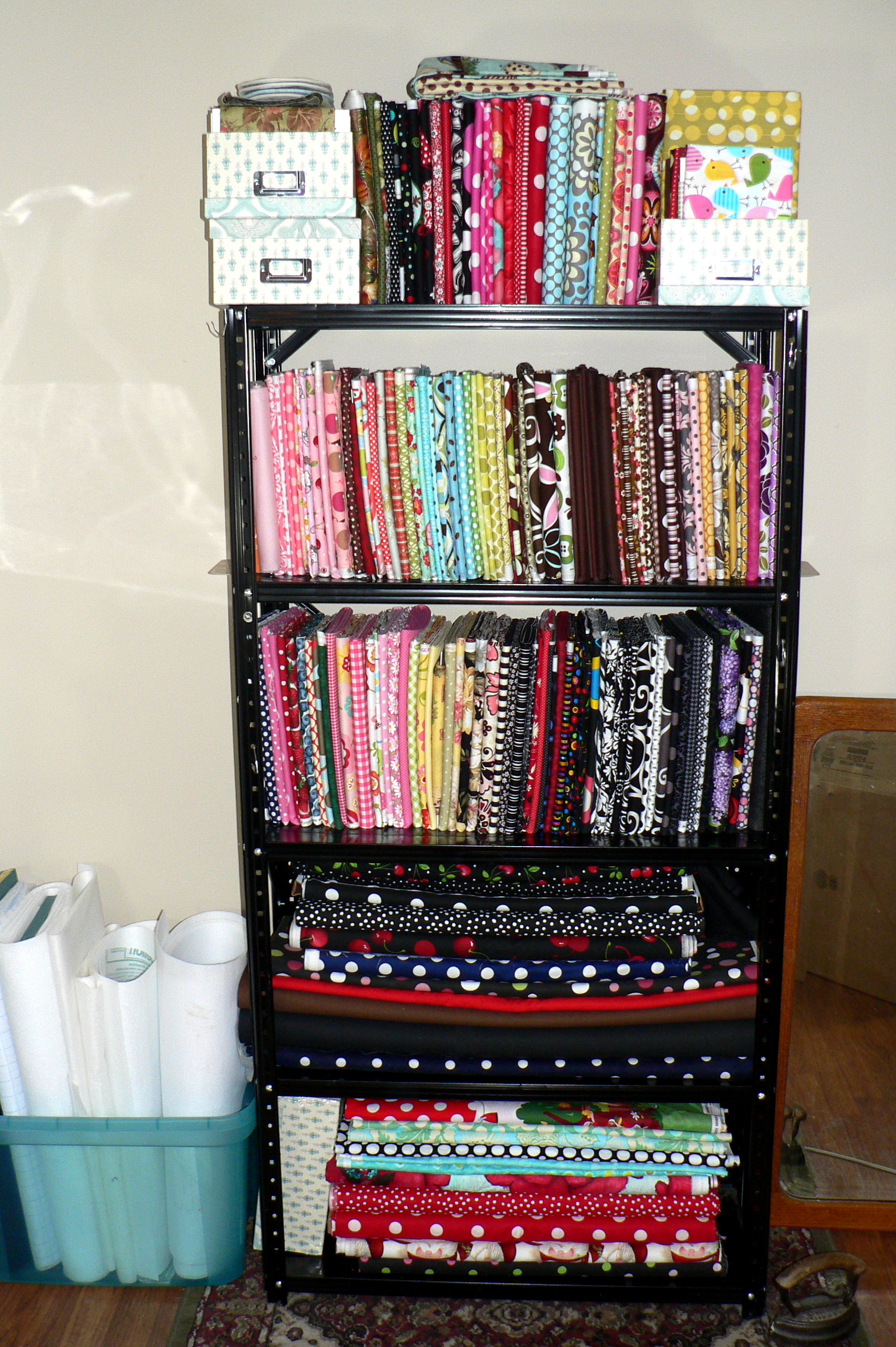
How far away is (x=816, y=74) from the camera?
6.04ft

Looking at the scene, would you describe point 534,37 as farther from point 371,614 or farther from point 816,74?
point 371,614

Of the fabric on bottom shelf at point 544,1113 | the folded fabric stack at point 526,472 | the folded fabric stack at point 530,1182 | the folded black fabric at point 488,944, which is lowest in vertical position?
the folded fabric stack at point 530,1182

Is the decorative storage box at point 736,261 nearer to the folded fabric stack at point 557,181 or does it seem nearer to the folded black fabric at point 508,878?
the folded fabric stack at point 557,181

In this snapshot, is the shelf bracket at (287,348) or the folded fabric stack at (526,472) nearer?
the folded fabric stack at (526,472)

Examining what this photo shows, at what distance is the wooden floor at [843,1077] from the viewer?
2016mm

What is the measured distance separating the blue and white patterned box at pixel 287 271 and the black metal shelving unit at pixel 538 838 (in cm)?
2

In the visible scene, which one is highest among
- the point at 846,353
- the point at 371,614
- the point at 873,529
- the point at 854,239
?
the point at 854,239

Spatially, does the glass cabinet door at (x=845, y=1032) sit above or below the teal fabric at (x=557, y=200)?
below

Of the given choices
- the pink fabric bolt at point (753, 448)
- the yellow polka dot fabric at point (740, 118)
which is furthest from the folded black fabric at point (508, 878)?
the yellow polka dot fabric at point (740, 118)

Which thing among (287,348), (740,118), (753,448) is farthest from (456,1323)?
(740,118)

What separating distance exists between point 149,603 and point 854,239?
154 centimetres

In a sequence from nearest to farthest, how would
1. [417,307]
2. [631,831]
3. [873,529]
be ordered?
[417,307] → [631,831] → [873,529]

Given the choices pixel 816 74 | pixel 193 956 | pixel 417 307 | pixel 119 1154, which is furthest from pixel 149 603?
pixel 816 74

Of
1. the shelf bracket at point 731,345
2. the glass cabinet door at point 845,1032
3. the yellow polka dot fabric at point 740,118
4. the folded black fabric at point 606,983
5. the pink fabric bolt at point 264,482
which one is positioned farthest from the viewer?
the glass cabinet door at point 845,1032
